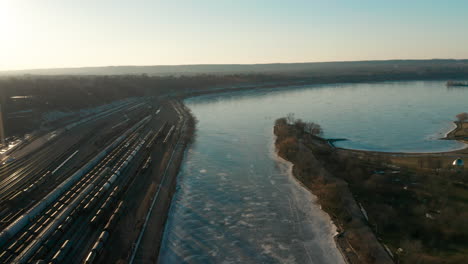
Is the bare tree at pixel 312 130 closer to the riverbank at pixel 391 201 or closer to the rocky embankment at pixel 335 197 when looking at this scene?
the rocky embankment at pixel 335 197

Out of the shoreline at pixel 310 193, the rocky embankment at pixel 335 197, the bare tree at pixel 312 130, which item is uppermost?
the bare tree at pixel 312 130

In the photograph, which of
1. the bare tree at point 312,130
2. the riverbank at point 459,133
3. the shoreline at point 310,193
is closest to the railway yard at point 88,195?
the shoreline at point 310,193

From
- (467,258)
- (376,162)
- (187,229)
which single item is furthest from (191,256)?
(376,162)

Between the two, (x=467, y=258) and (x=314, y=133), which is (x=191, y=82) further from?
(x=467, y=258)

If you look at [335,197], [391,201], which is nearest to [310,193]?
[335,197]

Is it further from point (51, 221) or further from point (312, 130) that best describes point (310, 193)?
point (312, 130)

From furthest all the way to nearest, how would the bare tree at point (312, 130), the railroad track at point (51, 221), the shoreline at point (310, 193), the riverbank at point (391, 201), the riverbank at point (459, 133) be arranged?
the bare tree at point (312, 130), the riverbank at point (459, 133), the shoreline at point (310, 193), the railroad track at point (51, 221), the riverbank at point (391, 201)

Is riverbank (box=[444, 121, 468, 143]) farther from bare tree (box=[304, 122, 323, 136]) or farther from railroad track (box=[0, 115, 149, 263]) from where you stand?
railroad track (box=[0, 115, 149, 263])
